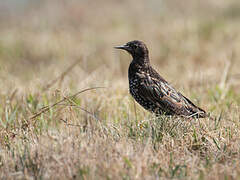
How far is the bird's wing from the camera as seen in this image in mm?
4781

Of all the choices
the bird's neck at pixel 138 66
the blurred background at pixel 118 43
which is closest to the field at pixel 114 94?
the blurred background at pixel 118 43

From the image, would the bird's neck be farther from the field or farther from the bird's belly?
the field

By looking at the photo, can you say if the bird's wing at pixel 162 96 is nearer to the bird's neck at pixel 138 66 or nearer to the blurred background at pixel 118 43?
the bird's neck at pixel 138 66

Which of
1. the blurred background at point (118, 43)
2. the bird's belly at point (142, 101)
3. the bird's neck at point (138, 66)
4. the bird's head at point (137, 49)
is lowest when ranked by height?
the bird's belly at point (142, 101)

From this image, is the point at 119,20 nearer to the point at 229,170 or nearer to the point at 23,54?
the point at 23,54

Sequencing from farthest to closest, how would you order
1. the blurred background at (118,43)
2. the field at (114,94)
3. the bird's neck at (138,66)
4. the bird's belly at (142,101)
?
the blurred background at (118,43) → the bird's neck at (138,66) → the bird's belly at (142,101) → the field at (114,94)

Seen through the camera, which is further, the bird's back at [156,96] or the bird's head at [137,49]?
the bird's head at [137,49]

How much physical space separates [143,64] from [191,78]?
258 cm

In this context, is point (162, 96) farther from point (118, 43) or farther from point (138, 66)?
point (118, 43)

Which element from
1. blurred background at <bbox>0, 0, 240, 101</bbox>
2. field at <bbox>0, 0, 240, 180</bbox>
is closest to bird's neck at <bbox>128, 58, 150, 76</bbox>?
Result: field at <bbox>0, 0, 240, 180</bbox>

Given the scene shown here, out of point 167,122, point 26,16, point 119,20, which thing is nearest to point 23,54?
point 119,20

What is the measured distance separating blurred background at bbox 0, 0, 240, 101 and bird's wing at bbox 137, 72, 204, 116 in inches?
51.4

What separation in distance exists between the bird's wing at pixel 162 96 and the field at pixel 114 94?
28cm

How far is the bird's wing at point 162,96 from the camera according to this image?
4.78 m
